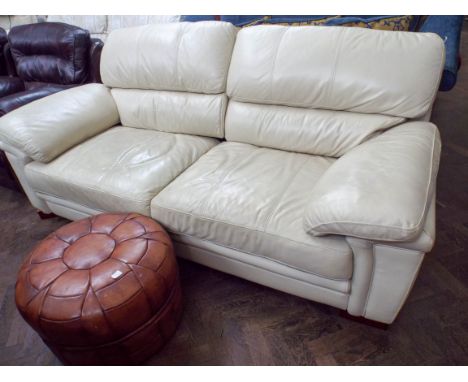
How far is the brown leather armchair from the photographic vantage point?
1.92m

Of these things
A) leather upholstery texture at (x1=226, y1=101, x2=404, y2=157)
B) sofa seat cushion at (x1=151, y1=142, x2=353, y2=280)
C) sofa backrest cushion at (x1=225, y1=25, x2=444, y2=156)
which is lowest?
sofa seat cushion at (x1=151, y1=142, x2=353, y2=280)

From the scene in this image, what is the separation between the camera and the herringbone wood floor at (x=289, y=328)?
3.40ft

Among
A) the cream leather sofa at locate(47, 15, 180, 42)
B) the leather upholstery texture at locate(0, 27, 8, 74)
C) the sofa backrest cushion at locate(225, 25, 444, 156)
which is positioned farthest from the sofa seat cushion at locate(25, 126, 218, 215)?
the leather upholstery texture at locate(0, 27, 8, 74)

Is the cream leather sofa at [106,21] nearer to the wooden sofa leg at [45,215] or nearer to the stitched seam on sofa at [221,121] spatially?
the stitched seam on sofa at [221,121]

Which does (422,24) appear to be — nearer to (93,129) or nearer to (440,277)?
(440,277)

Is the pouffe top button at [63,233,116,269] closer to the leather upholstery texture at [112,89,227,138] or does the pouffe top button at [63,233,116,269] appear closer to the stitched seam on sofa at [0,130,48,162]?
the stitched seam on sofa at [0,130,48,162]

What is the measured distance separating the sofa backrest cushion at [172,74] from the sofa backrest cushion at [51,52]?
0.34 metres

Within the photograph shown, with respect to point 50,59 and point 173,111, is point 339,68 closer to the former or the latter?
point 173,111

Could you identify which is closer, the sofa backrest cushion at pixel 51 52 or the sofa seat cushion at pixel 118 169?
the sofa seat cushion at pixel 118 169

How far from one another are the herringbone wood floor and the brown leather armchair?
1.16 meters

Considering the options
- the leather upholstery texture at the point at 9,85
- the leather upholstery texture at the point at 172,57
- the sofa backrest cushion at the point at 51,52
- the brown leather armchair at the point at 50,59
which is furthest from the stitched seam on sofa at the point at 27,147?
the leather upholstery texture at the point at 9,85

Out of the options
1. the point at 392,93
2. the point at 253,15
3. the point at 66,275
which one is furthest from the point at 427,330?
the point at 253,15

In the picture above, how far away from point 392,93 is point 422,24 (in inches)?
22.7

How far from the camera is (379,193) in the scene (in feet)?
2.74
